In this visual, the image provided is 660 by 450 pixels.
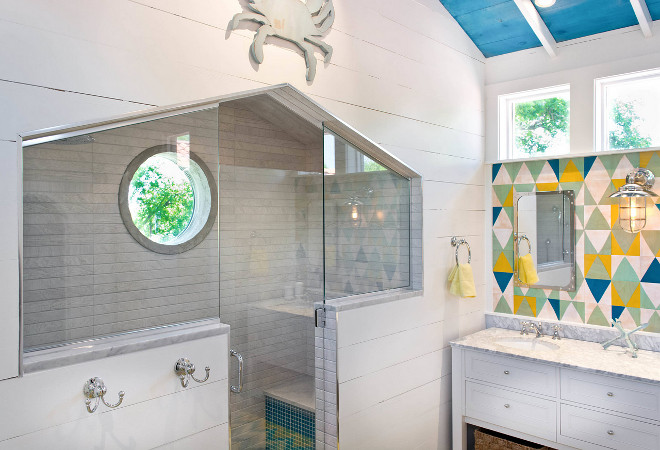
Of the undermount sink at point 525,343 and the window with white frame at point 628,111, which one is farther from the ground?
the window with white frame at point 628,111

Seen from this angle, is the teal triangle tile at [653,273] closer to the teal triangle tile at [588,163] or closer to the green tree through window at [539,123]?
the teal triangle tile at [588,163]

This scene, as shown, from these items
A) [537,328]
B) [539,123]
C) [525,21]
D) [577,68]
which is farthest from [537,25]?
[537,328]

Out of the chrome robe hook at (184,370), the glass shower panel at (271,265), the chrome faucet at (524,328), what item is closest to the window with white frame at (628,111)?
the chrome faucet at (524,328)

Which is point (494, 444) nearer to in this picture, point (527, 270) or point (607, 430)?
point (607, 430)

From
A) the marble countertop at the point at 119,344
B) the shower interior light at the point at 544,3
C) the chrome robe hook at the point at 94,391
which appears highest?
the shower interior light at the point at 544,3

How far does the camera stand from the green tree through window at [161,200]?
6.33ft

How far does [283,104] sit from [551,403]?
2.27 m

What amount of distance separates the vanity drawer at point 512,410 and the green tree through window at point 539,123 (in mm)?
1695

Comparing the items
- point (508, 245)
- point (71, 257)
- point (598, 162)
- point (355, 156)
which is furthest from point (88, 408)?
point (598, 162)

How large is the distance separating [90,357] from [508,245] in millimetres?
2911

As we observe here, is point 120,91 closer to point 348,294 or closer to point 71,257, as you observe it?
point 71,257

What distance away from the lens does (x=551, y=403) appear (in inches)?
118

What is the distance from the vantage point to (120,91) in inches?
70.9

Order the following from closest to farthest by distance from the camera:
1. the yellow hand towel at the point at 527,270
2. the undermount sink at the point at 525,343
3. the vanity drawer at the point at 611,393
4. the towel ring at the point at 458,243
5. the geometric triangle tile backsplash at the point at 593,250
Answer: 1. the vanity drawer at the point at 611,393
2. the geometric triangle tile backsplash at the point at 593,250
3. the undermount sink at the point at 525,343
4. the towel ring at the point at 458,243
5. the yellow hand towel at the point at 527,270
